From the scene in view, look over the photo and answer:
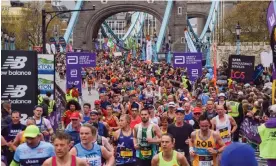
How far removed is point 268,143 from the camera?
10.6m

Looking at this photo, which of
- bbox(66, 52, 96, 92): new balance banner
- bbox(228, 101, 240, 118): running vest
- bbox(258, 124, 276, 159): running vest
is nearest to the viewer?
bbox(258, 124, 276, 159): running vest

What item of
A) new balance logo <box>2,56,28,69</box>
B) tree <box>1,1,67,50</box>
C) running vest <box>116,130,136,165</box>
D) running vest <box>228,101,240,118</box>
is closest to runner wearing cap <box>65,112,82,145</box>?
running vest <box>116,130,136,165</box>

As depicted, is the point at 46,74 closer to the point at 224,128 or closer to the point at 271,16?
the point at 224,128

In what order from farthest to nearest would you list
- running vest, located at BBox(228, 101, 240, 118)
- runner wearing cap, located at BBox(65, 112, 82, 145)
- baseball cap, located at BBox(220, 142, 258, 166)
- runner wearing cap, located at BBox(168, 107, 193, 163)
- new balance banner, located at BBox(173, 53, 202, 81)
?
new balance banner, located at BBox(173, 53, 202, 81), running vest, located at BBox(228, 101, 240, 118), runner wearing cap, located at BBox(168, 107, 193, 163), runner wearing cap, located at BBox(65, 112, 82, 145), baseball cap, located at BBox(220, 142, 258, 166)

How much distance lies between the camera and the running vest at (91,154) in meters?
8.46

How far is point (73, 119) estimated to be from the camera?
442 inches

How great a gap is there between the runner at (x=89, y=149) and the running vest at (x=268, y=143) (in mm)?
2867

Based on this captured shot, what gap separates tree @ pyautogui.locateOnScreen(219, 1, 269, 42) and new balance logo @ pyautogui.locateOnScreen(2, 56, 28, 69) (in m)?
60.3

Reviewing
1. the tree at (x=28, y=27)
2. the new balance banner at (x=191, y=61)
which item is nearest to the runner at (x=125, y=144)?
the new balance banner at (x=191, y=61)

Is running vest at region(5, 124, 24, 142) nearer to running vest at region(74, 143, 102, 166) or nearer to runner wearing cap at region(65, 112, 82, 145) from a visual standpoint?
runner wearing cap at region(65, 112, 82, 145)

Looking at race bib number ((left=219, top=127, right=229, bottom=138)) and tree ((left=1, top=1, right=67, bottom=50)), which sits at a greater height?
tree ((left=1, top=1, right=67, bottom=50))

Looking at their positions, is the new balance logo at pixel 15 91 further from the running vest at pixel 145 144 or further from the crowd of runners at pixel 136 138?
the running vest at pixel 145 144

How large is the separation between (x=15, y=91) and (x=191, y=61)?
1658 cm

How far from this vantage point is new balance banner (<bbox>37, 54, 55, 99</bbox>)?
1728cm
